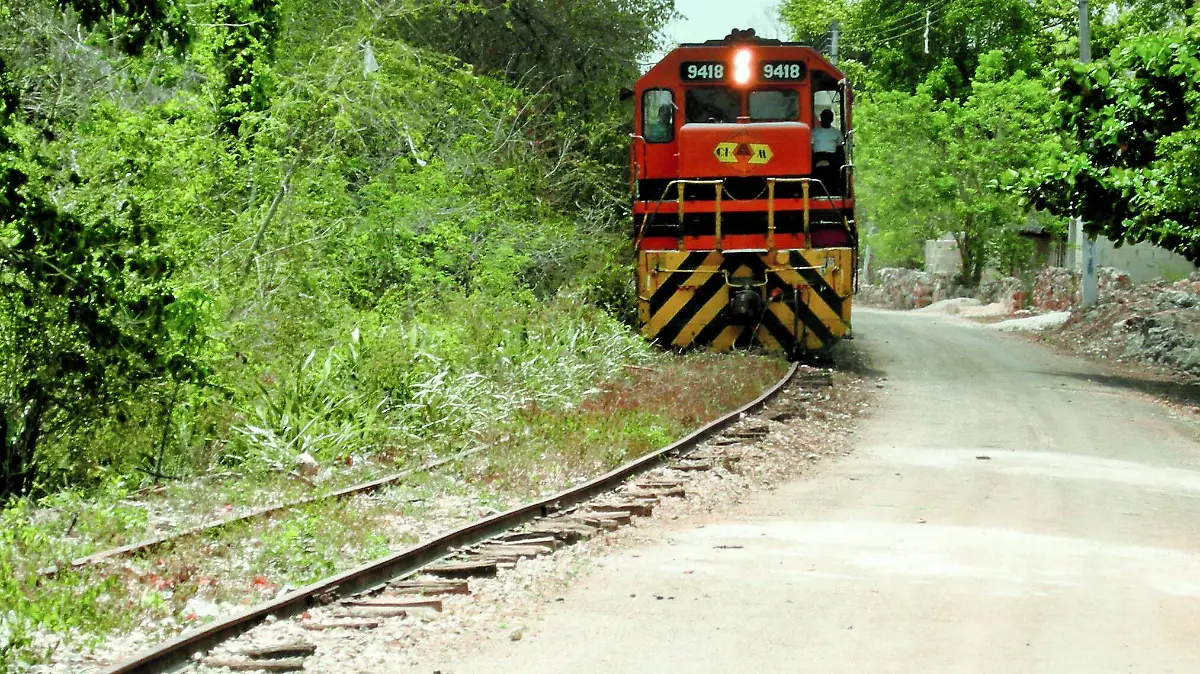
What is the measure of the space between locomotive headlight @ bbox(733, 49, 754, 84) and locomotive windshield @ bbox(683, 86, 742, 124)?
203mm

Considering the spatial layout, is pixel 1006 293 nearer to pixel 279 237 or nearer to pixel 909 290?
pixel 909 290

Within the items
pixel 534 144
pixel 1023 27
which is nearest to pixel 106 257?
pixel 534 144

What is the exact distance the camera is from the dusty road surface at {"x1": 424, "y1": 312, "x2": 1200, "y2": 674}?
6082 millimetres

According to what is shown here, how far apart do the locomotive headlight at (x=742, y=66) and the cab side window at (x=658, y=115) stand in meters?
0.89

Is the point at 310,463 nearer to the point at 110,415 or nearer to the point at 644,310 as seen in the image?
the point at 110,415

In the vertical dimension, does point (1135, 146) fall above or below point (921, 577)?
above

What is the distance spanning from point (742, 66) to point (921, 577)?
39.3ft


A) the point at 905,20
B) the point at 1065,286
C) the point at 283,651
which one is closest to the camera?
the point at 283,651

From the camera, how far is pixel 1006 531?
30.5ft

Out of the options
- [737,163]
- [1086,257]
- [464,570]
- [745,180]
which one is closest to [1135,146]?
[745,180]

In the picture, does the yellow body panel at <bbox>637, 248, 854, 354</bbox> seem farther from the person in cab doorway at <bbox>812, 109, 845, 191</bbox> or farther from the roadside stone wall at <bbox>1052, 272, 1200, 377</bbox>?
the roadside stone wall at <bbox>1052, 272, 1200, 377</bbox>

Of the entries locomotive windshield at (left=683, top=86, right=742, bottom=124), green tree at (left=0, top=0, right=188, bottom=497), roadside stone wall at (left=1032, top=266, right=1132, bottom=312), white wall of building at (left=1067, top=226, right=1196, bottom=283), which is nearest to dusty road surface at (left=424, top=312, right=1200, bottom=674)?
green tree at (left=0, top=0, right=188, bottom=497)

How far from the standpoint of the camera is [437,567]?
25.2ft

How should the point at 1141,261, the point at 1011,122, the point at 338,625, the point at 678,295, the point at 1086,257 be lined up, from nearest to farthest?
the point at 338,625 < the point at 678,295 < the point at 1086,257 < the point at 1141,261 < the point at 1011,122
